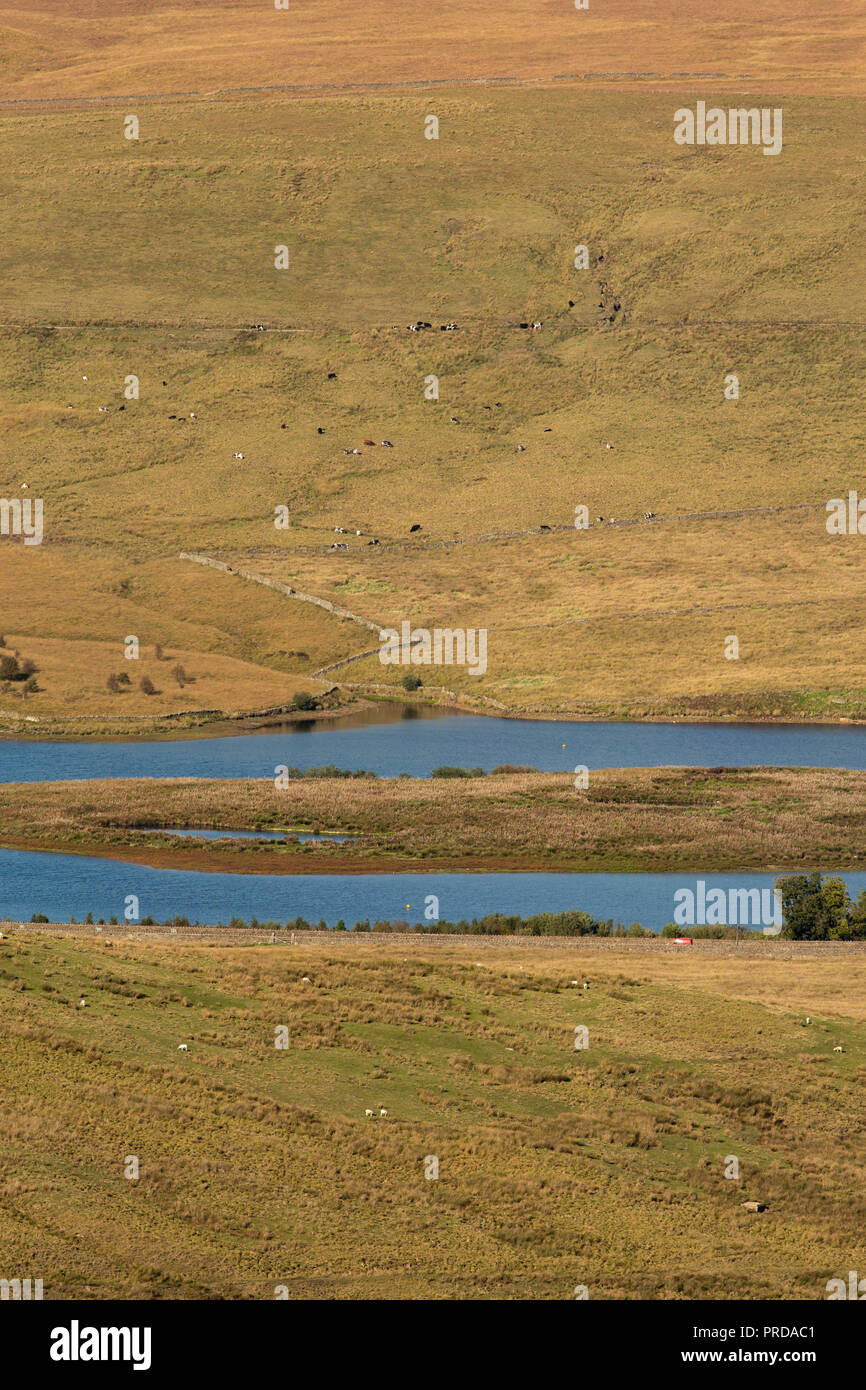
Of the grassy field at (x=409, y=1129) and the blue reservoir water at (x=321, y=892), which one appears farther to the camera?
the blue reservoir water at (x=321, y=892)

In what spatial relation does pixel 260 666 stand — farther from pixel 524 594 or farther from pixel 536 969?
pixel 536 969

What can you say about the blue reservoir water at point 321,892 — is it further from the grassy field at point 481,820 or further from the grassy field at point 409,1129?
the grassy field at point 409,1129

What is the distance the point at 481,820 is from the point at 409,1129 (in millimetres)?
51777

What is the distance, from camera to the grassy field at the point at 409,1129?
3089 cm

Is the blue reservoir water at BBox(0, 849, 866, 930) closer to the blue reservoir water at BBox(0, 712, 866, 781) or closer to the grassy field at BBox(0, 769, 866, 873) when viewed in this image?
the grassy field at BBox(0, 769, 866, 873)

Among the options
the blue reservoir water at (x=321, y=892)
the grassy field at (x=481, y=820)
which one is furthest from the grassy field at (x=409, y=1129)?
the grassy field at (x=481, y=820)

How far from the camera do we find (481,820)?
89438 mm

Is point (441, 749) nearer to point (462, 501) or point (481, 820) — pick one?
point (481, 820)

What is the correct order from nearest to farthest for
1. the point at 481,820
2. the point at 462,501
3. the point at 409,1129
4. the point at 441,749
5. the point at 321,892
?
the point at 409,1129, the point at 321,892, the point at 481,820, the point at 441,749, the point at 462,501

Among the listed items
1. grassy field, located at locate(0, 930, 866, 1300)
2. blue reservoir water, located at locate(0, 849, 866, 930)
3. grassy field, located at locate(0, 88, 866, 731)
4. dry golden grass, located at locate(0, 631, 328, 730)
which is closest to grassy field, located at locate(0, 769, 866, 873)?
blue reservoir water, located at locate(0, 849, 866, 930)

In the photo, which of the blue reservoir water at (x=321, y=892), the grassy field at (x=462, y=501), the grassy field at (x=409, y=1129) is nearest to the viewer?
the grassy field at (x=409, y=1129)

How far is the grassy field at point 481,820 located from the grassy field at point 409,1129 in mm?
27579

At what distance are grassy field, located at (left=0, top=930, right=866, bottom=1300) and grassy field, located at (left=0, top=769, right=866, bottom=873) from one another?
27579 millimetres

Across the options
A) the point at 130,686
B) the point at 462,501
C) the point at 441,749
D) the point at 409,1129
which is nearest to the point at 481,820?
the point at 441,749
